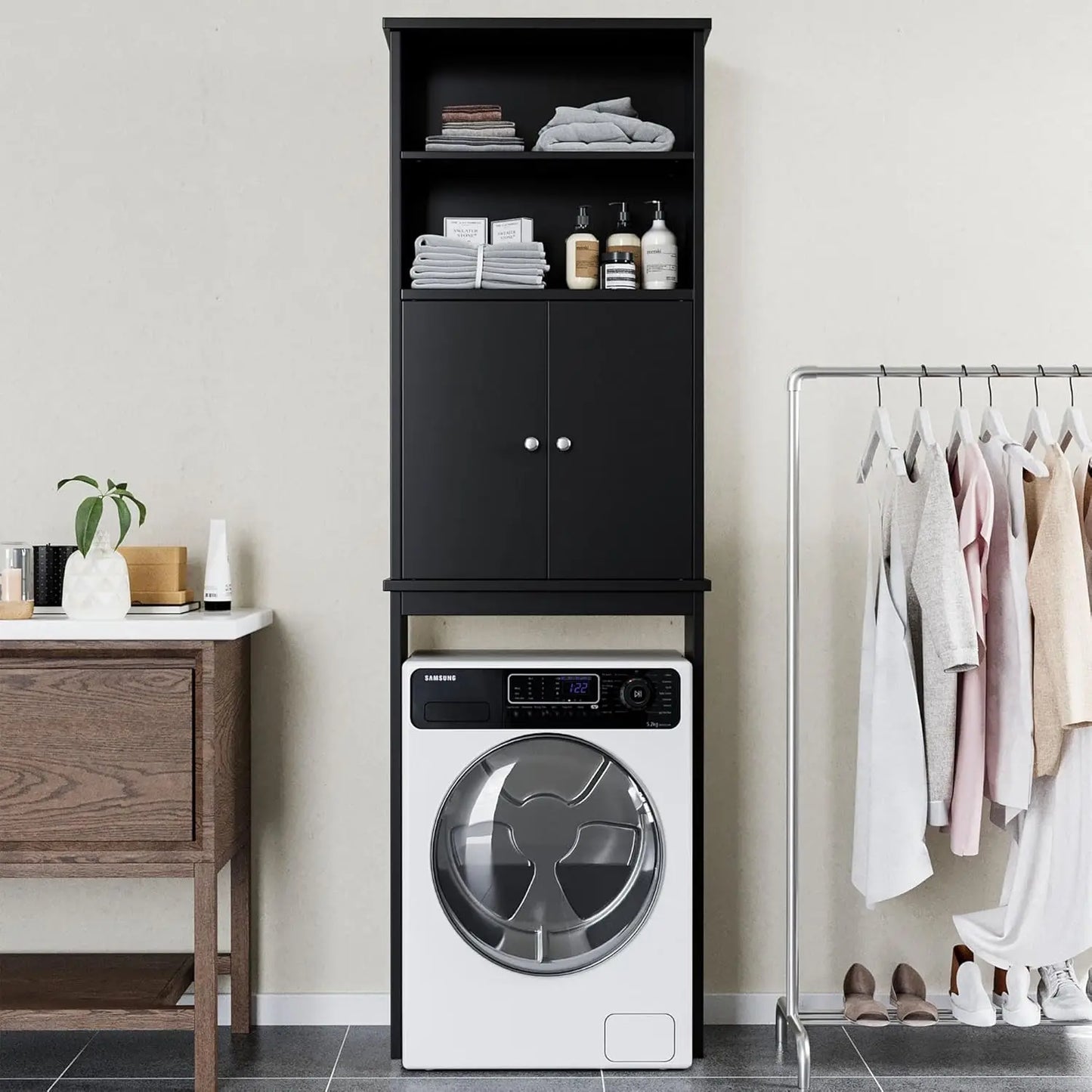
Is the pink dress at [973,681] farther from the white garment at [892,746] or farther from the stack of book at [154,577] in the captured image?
the stack of book at [154,577]

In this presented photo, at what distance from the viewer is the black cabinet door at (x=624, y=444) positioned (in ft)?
7.59

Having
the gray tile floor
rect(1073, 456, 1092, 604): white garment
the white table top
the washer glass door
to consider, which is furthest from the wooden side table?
rect(1073, 456, 1092, 604): white garment

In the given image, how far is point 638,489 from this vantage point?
7.61 feet

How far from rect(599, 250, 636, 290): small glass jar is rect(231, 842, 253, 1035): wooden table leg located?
1527mm

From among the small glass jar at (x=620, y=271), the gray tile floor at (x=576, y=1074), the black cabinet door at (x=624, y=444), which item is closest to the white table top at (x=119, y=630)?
the black cabinet door at (x=624, y=444)

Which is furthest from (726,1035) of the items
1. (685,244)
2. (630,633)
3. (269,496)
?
(685,244)

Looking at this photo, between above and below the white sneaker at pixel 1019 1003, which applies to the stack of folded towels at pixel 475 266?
above

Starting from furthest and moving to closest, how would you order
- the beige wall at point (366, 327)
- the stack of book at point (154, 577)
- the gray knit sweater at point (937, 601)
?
the beige wall at point (366, 327) < the stack of book at point (154, 577) < the gray knit sweater at point (937, 601)

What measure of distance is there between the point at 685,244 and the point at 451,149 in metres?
0.58

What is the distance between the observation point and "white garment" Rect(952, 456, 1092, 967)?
6.98 feet

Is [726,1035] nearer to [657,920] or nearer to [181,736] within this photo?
[657,920]

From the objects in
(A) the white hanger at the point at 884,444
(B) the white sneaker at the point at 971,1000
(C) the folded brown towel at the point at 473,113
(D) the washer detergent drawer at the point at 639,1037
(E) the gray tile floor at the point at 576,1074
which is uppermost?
(C) the folded brown towel at the point at 473,113

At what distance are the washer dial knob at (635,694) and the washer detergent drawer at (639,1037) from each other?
0.65m

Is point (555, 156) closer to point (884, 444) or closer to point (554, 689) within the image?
point (884, 444)
